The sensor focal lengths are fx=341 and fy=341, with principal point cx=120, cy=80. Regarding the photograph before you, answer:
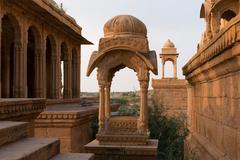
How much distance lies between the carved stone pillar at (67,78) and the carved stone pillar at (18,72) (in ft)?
20.3

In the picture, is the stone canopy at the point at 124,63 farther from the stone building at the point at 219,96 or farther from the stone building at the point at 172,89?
the stone building at the point at 172,89

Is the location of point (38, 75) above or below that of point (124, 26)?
below

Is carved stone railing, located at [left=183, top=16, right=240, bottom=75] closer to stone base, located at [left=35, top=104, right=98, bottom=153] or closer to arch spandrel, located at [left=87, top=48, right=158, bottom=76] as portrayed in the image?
arch spandrel, located at [left=87, top=48, right=158, bottom=76]

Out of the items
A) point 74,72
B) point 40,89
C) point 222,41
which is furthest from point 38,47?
point 222,41

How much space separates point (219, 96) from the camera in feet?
12.6

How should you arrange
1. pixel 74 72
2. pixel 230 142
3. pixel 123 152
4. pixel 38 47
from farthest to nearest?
pixel 74 72 → pixel 38 47 → pixel 123 152 → pixel 230 142

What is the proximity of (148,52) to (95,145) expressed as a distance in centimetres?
248

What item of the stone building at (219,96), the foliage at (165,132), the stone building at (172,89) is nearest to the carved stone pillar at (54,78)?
the foliage at (165,132)

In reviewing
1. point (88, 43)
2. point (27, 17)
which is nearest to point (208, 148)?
point (27, 17)

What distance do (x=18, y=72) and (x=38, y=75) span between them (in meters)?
1.93

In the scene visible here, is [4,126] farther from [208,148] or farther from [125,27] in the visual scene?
[125,27]

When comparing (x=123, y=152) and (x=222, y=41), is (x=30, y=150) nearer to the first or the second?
(x=222, y=41)

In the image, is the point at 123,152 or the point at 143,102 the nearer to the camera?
the point at 123,152

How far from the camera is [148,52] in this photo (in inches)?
317
